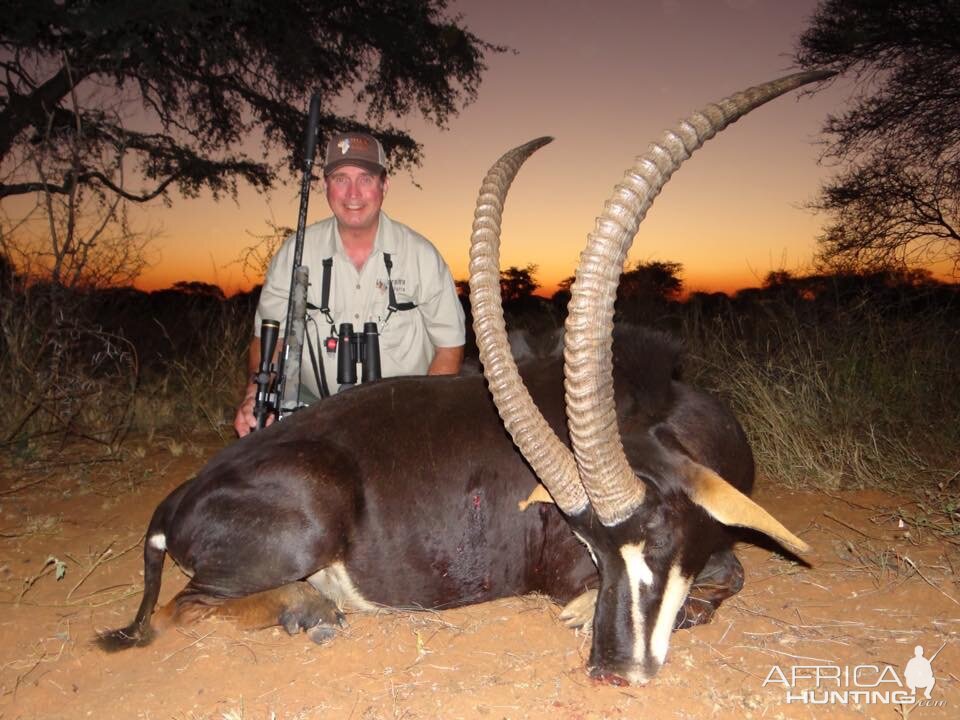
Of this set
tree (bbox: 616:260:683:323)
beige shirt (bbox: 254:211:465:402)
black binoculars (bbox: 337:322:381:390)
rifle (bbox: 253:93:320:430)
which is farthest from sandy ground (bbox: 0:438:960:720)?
tree (bbox: 616:260:683:323)

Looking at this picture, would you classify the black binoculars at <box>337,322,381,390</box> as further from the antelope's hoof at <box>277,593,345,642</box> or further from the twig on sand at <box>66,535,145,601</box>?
the antelope's hoof at <box>277,593,345,642</box>

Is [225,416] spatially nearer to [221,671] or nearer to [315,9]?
[221,671]

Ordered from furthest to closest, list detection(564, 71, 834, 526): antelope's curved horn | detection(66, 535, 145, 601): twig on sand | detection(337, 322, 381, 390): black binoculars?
detection(337, 322, 381, 390): black binoculars
detection(66, 535, 145, 601): twig on sand
detection(564, 71, 834, 526): antelope's curved horn

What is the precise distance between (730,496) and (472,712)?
1178mm

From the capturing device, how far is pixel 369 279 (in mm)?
5113

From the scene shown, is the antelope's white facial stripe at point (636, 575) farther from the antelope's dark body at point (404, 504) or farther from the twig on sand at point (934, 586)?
the twig on sand at point (934, 586)

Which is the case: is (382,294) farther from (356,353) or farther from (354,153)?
(354,153)

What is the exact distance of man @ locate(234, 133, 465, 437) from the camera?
5.02 metres

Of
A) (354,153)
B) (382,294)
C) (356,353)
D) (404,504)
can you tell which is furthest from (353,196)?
(404,504)

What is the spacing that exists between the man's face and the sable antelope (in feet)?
5.79

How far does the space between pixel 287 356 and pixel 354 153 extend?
1.44 metres

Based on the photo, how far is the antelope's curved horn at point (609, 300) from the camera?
2176 millimetres

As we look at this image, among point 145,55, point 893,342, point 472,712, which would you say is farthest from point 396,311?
point 145,55

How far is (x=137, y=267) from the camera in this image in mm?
7051
